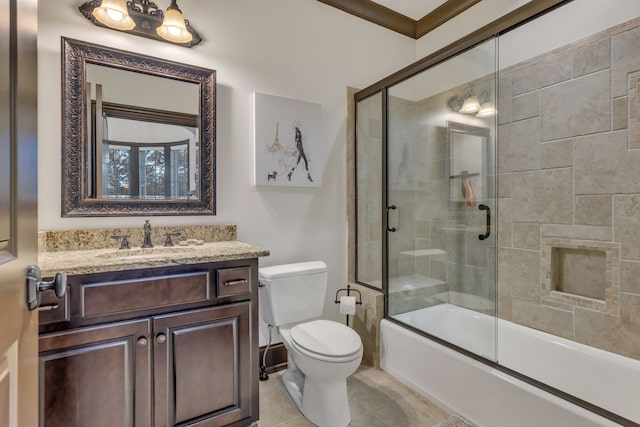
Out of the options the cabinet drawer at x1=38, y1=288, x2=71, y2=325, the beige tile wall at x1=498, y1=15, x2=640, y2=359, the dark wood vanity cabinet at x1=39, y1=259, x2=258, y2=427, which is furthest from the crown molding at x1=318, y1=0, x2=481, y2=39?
the cabinet drawer at x1=38, y1=288, x2=71, y2=325

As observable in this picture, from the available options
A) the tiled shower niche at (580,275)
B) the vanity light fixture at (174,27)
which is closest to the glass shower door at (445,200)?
the tiled shower niche at (580,275)

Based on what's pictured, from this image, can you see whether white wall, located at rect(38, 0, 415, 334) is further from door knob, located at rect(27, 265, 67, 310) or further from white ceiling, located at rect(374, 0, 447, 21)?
door knob, located at rect(27, 265, 67, 310)

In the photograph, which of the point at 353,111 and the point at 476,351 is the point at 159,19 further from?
the point at 476,351

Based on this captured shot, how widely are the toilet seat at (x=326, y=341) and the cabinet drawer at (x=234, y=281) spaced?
429 mm

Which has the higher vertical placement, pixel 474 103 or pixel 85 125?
pixel 474 103

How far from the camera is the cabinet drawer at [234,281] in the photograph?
1.50m

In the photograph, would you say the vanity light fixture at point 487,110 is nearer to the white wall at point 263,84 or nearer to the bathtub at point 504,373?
the white wall at point 263,84

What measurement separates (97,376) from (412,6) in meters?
3.22

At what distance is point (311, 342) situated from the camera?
67.3 inches

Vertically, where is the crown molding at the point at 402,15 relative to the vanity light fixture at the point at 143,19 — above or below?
above

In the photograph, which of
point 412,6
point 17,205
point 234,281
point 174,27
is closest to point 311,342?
point 234,281

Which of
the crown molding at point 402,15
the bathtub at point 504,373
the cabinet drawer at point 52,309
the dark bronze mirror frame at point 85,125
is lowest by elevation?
the bathtub at point 504,373

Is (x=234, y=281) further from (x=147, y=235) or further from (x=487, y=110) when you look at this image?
(x=487, y=110)

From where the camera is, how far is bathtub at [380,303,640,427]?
1.46 meters
